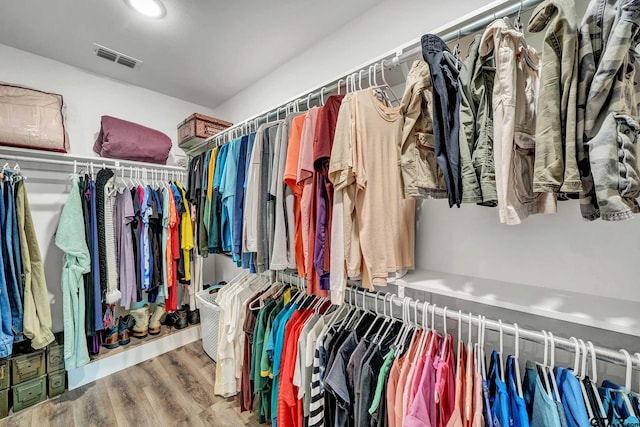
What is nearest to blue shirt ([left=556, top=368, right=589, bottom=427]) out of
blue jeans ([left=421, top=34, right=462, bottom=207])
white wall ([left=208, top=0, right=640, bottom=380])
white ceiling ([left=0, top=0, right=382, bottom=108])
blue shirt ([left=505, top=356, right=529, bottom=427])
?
blue shirt ([left=505, top=356, right=529, bottom=427])

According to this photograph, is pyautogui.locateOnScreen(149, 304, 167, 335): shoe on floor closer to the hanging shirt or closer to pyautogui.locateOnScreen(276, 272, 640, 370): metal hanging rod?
the hanging shirt

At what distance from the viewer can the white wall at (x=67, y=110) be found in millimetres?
1879

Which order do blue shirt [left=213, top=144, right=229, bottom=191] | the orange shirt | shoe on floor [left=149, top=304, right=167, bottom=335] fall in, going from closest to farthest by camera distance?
the orange shirt < blue shirt [left=213, top=144, right=229, bottom=191] < shoe on floor [left=149, top=304, right=167, bottom=335]

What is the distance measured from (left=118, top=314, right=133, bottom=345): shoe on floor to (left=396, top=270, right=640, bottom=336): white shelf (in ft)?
8.03

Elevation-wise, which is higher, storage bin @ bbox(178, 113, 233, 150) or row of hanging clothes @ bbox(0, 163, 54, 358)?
storage bin @ bbox(178, 113, 233, 150)

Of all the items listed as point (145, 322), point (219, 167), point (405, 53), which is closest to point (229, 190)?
point (219, 167)

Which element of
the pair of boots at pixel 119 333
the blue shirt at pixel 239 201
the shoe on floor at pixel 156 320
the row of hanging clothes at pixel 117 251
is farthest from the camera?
the shoe on floor at pixel 156 320

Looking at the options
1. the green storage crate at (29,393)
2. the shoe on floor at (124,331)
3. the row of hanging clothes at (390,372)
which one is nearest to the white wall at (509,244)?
the row of hanging clothes at (390,372)

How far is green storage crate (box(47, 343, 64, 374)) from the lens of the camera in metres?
1.75

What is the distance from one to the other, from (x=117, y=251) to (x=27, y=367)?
875 mm

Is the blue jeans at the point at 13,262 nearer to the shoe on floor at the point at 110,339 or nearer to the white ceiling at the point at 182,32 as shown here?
the shoe on floor at the point at 110,339

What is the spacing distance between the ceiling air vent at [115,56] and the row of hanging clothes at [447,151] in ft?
→ 4.63

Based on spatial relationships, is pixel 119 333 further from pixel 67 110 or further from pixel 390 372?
pixel 390 372

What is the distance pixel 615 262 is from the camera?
87 cm
